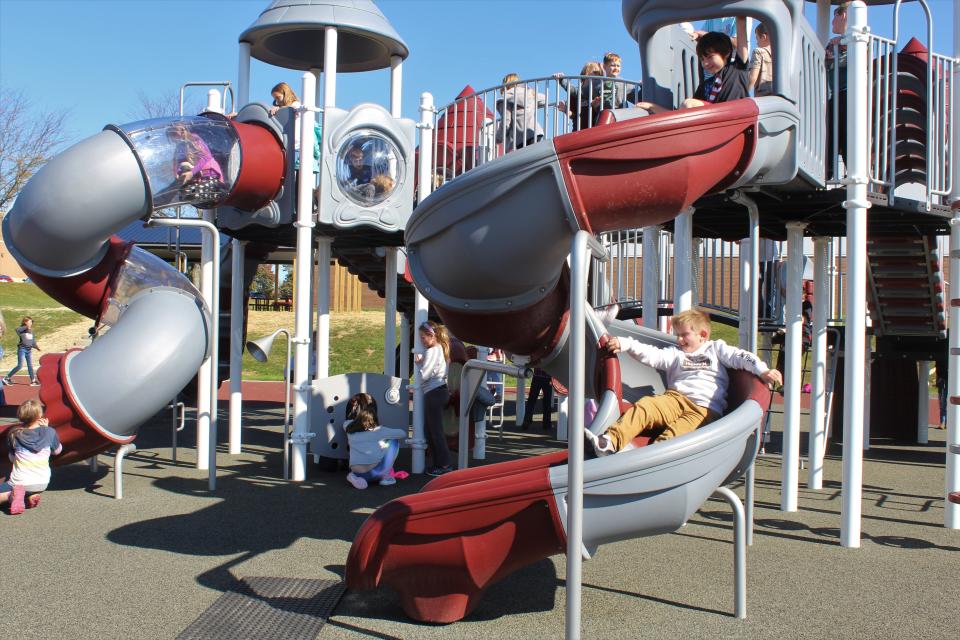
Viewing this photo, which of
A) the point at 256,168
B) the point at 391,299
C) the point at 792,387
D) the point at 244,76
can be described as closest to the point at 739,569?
the point at 792,387

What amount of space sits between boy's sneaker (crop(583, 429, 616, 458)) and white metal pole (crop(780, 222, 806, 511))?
298cm

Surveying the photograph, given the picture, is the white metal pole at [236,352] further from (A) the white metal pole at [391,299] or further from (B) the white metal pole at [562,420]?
(B) the white metal pole at [562,420]

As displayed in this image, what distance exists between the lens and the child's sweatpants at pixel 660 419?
5035mm

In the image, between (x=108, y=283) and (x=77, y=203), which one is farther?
(x=108, y=283)

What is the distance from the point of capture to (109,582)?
5.33 meters

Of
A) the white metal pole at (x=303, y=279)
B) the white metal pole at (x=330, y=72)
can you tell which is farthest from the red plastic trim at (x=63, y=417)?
the white metal pole at (x=330, y=72)

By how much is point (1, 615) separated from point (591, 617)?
3.06m

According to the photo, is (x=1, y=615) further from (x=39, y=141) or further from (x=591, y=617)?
(x=39, y=141)

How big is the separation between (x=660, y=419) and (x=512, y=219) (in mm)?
1740

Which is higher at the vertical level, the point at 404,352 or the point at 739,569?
the point at 404,352

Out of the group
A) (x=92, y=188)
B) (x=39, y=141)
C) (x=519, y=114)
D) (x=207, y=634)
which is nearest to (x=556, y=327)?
(x=207, y=634)

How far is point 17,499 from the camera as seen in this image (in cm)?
725

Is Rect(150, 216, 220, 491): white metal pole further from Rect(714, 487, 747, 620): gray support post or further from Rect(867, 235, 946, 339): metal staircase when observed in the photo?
Rect(867, 235, 946, 339): metal staircase

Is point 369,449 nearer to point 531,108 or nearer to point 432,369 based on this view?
point 432,369
